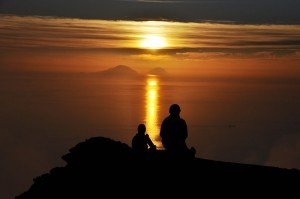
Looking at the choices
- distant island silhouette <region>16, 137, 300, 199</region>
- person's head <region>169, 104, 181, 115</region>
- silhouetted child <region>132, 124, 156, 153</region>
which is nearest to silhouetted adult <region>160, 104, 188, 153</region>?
person's head <region>169, 104, 181, 115</region>

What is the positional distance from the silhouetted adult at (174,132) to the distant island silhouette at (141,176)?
0.38m

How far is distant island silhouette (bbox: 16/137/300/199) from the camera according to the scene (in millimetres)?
24469

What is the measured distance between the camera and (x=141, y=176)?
993 inches

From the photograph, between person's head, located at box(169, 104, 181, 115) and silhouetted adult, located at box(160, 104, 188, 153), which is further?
silhouetted adult, located at box(160, 104, 188, 153)

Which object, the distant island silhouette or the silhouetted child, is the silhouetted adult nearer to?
the distant island silhouette

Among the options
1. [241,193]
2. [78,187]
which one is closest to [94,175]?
[78,187]

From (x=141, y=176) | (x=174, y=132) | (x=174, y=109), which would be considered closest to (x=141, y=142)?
(x=174, y=132)

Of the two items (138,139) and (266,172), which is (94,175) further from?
(266,172)

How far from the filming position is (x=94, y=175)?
25.8 m

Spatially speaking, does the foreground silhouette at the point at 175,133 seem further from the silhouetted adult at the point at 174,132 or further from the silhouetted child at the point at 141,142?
the silhouetted child at the point at 141,142

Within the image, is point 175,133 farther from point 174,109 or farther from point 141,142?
point 141,142

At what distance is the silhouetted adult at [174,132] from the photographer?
25.8 meters

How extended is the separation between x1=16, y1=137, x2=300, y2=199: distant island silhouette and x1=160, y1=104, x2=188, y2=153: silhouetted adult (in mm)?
381

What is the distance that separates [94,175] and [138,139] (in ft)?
6.09
